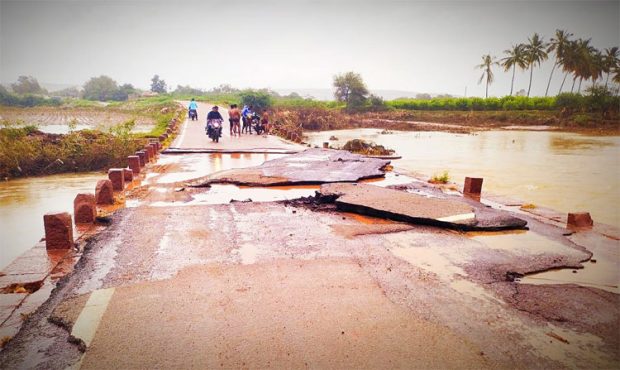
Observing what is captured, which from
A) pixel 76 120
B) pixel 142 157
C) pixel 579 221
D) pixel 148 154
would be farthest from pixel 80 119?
pixel 579 221

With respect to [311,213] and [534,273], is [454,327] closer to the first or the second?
[534,273]

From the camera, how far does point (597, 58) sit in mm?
46344

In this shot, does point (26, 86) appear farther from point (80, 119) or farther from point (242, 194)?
point (242, 194)

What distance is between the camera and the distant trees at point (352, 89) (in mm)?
47969

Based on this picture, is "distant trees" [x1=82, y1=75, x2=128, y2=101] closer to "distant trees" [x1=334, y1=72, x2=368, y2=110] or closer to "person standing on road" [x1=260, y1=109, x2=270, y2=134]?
"distant trees" [x1=334, y1=72, x2=368, y2=110]

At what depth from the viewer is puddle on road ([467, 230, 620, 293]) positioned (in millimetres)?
3703

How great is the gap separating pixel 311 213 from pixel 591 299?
358 centimetres

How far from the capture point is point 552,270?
396 cm

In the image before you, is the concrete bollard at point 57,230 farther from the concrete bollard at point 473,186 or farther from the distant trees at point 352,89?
the distant trees at point 352,89

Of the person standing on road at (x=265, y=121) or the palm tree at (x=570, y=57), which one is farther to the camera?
the palm tree at (x=570, y=57)

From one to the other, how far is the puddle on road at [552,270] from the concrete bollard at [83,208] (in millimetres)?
5125

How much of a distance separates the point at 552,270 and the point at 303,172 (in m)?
5.74

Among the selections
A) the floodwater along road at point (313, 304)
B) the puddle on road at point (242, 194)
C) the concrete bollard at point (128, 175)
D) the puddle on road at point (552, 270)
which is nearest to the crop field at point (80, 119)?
the concrete bollard at point (128, 175)

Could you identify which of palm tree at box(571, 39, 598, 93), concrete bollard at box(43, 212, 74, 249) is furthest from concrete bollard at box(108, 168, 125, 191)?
palm tree at box(571, 39, 598, 93)
